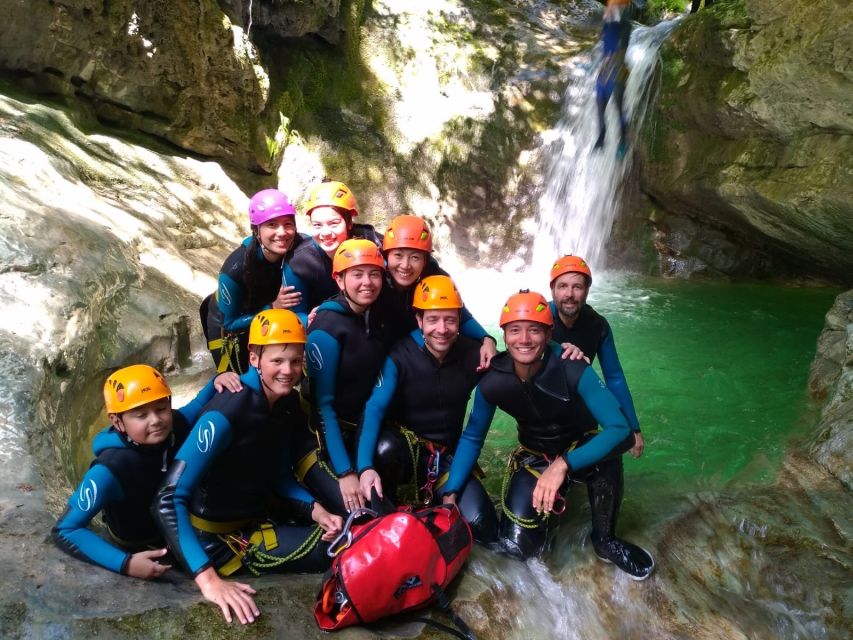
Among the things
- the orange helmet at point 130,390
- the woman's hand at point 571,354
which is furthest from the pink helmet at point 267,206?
the woman's hand at point 571,354

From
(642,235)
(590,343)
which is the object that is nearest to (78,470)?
(590,343)

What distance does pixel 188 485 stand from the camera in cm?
278

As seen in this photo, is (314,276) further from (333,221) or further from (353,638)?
(353,638)

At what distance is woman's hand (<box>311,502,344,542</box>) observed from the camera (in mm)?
3156

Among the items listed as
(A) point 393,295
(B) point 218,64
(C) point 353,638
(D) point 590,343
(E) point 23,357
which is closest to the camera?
(C) point 353,638

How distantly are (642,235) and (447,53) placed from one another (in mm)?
4511

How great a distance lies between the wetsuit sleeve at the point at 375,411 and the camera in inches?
139

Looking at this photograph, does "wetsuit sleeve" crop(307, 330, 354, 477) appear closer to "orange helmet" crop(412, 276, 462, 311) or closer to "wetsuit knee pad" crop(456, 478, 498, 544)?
"orange helmet" crop(412, 276, 462, 311)

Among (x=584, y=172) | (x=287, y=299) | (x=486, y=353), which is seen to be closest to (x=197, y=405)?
(x=287, y=299)

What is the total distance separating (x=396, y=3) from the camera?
35.5ft

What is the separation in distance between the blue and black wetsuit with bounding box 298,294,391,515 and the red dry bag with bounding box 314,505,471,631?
1.72ft

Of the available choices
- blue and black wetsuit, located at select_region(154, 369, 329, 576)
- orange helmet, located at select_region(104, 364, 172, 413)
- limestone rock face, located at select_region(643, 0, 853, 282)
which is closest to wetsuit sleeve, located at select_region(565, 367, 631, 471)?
blue and black wetsuit, located at select_region(154, 369, 329, 576)

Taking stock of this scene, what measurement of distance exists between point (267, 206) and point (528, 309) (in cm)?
176

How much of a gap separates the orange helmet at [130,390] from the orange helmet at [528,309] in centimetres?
178
